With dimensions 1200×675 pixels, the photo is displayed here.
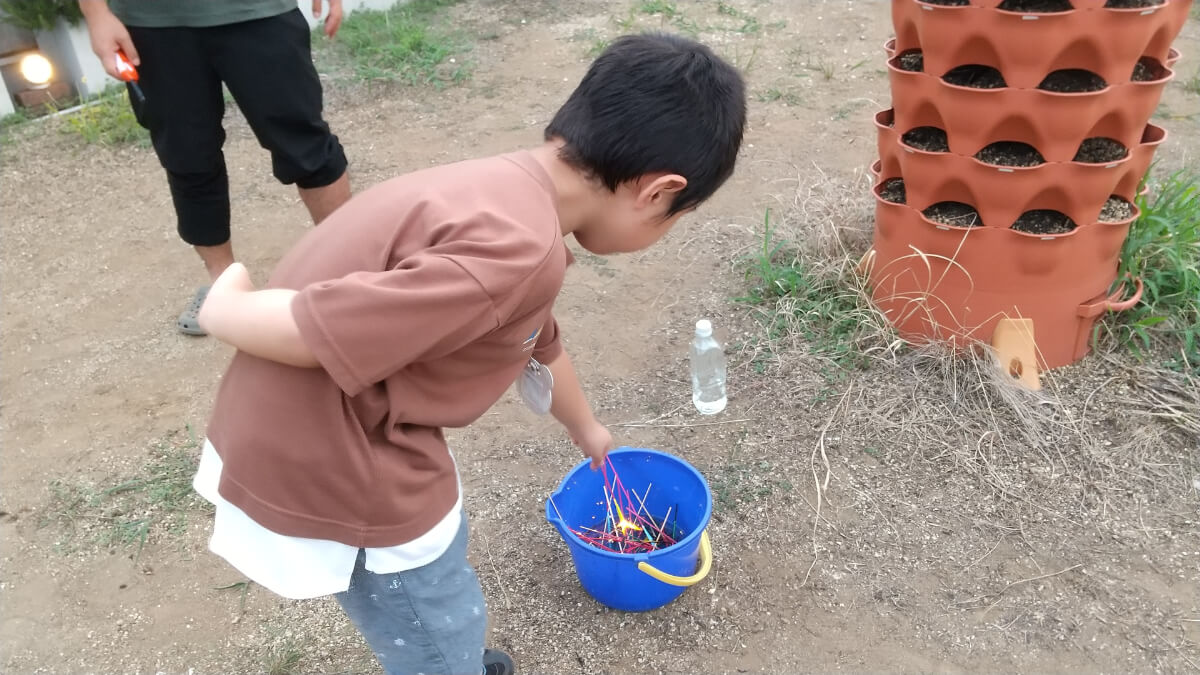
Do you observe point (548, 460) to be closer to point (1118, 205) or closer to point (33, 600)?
point (33, 600)

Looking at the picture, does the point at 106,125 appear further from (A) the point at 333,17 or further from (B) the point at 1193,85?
(B) the point at 1193,85

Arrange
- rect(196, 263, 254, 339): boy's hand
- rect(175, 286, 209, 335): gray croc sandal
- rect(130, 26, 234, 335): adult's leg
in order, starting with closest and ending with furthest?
1. rect(196, 263, 254, 339): boy's hand
2. rect(130, 26, 234, 335): adult's leg
3. rect(175, 286, 209, 335): gray croc sandal

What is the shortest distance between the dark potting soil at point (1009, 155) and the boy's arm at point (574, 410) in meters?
1.24

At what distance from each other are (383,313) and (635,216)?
16.7 inches

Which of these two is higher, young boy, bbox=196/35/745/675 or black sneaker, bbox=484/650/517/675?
young boy, bbox=196/35/745/675

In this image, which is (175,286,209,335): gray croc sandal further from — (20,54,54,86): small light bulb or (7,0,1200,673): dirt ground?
(20,54,54,86): small light bulb

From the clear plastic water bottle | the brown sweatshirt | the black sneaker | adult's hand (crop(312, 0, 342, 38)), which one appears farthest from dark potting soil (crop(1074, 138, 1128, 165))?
adult's hand (crop(312, 0, 342, 38))

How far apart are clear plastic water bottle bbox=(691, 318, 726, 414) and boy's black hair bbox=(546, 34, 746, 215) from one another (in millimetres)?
1260

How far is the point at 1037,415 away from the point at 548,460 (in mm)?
1270

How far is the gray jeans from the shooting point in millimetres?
1341

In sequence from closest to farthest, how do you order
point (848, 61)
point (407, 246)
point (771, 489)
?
point (407, 246)
point (771, 489)
point (848, 61)

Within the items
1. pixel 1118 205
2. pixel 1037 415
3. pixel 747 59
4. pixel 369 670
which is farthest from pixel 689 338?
pixel 747 59

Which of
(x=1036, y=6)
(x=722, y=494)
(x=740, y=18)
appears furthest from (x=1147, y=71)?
(x=740, y=18)

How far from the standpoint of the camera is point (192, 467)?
2.43 m
